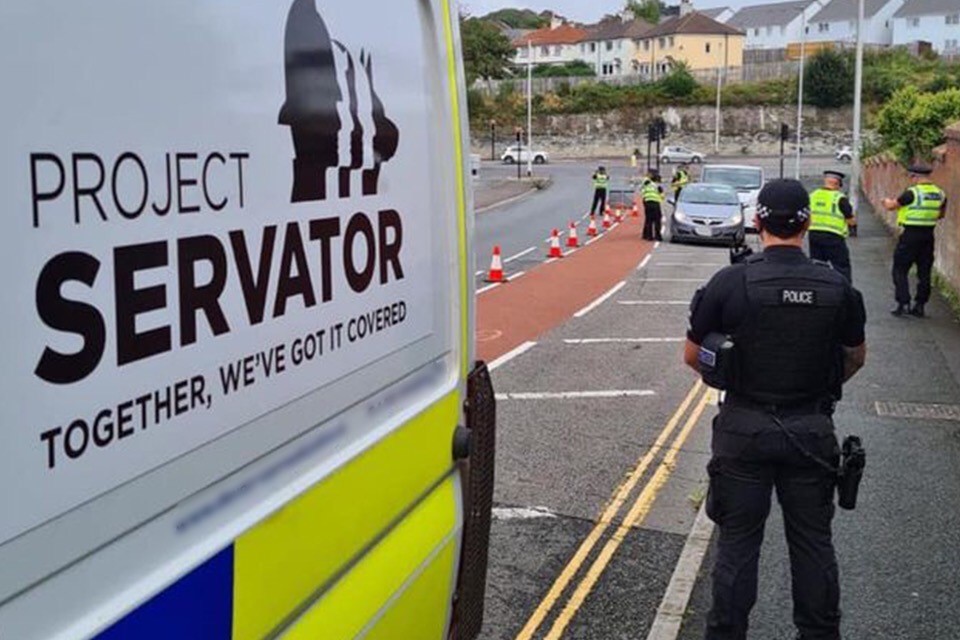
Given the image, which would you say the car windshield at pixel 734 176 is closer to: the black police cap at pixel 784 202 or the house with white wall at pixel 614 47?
the black police cap at pixel 784 202

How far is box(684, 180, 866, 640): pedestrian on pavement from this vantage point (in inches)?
161

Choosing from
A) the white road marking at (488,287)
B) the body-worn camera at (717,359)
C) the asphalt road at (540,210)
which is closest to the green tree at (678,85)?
the asphalt road at (540,210)

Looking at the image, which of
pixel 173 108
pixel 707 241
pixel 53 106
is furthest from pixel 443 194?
pixel 707 241

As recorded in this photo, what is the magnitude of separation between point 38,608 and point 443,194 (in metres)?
1.80

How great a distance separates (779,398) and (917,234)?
397 inches

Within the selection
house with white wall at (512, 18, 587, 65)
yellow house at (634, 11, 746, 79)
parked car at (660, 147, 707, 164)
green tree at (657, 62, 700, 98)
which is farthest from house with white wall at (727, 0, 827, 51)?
parked car at (660, 147, 707, 164)

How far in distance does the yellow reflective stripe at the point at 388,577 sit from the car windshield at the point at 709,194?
24.1m

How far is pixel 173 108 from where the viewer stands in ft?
5.91

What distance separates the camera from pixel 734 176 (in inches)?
1228

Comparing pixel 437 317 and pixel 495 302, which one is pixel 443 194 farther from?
pixel 495 302

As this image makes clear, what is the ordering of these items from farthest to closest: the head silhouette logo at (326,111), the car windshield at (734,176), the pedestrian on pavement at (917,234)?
the car windshield at (734,176) → the pedestrian on pavement at (917,234) → the head silhouette logo at (326,111)

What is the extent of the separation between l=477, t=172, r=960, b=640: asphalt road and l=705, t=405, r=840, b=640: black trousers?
2.42 ft

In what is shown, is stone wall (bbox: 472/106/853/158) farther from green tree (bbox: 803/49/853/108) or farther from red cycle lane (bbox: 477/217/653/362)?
red cycle lane (bbox: 477/217/653/362)

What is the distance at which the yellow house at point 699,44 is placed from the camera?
379 ft
